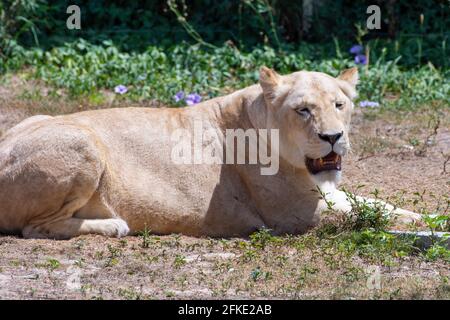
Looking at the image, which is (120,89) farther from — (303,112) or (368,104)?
(303,112)

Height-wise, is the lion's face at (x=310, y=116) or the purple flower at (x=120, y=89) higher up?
the lion's face at (x=310, y=116)

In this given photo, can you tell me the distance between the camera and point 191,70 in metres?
12.0

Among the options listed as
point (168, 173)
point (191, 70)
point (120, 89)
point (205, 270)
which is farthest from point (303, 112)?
point (191, 70)

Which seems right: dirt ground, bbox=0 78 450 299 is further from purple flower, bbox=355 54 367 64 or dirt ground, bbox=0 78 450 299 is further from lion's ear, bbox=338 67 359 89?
purple flower, bbox=355 54 367 64

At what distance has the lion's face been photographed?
727 cm

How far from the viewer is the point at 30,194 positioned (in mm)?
7328

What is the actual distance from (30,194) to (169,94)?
13.5ft

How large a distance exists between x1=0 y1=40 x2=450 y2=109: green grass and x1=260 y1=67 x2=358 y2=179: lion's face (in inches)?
141

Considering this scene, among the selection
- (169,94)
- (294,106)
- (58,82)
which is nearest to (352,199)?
(294,106)


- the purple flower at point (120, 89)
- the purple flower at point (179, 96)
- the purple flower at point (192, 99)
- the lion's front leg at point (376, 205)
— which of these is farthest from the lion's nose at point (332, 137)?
the purple flower at point (120, 89)

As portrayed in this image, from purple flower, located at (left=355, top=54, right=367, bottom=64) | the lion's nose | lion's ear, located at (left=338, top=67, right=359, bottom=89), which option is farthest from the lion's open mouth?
purple flower, located at (left=355, top=54, right=367, bottom=64)

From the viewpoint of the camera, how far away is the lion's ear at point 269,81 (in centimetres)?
759

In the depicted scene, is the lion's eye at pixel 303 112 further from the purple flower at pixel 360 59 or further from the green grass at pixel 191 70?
the purple flower at pixel 360 59
